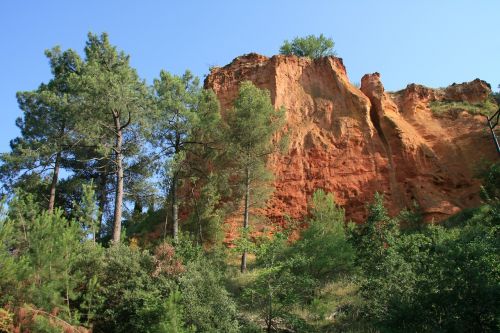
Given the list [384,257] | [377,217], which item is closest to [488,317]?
Answer: [384,257]

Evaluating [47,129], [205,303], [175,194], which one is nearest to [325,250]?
[205,303]

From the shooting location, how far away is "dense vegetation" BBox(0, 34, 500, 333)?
1234 centimetres

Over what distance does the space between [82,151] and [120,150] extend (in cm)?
626

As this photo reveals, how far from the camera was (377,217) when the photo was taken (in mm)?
15320

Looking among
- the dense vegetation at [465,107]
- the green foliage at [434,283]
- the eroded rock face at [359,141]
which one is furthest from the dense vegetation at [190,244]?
the dense vegetation at [465,107]

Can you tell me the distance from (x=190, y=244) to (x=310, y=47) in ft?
88.7

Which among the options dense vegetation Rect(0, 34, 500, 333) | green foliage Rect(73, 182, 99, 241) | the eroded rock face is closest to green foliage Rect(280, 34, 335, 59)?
the eroded rock face

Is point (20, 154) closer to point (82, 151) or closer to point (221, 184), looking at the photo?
point (82, 151)

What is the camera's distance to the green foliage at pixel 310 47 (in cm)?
4025

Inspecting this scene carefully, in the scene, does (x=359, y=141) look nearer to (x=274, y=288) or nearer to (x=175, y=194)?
(x=175, y=194)

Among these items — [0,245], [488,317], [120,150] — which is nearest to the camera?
[488,317]

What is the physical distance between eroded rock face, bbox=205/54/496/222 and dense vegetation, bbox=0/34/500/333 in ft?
11.0

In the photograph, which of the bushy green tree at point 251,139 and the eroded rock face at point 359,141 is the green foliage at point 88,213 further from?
the eroded rock face at point 359,141

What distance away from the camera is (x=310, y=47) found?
4025cm
